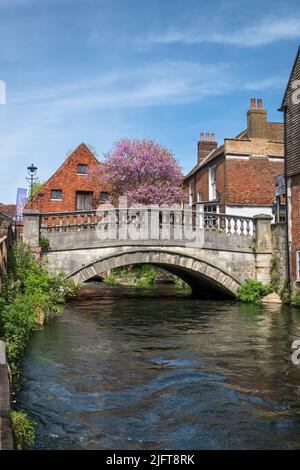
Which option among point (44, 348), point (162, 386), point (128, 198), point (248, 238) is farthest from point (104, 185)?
point (162, 386)

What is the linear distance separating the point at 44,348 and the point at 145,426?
462 cm

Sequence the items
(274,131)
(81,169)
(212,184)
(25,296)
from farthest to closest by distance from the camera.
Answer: (81,169) → (274,131) → (212,184) → (25,296)

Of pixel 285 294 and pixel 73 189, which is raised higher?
pixel 73 189

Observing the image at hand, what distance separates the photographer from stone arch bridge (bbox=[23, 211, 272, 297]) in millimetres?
16469

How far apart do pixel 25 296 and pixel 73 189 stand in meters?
22.3

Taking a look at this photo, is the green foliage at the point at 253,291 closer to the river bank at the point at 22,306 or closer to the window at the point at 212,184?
the river bank at the point at 22,306

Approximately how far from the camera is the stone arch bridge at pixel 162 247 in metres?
16.5

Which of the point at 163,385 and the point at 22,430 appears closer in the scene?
the point at 22,430

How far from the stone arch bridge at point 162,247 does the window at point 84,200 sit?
1580cm

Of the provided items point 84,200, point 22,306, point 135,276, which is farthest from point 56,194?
point 22,306

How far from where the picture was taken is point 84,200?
3419 cm

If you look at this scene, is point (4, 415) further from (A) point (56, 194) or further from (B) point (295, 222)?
(A) point (56, 194)

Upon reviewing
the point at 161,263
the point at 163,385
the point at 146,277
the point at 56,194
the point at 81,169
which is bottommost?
the point at 163,385

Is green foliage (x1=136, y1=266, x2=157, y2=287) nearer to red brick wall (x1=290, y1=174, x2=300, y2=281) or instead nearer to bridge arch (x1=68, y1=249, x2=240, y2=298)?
bridge arch (x1=68, y1=249, x2=240, y2=298)
